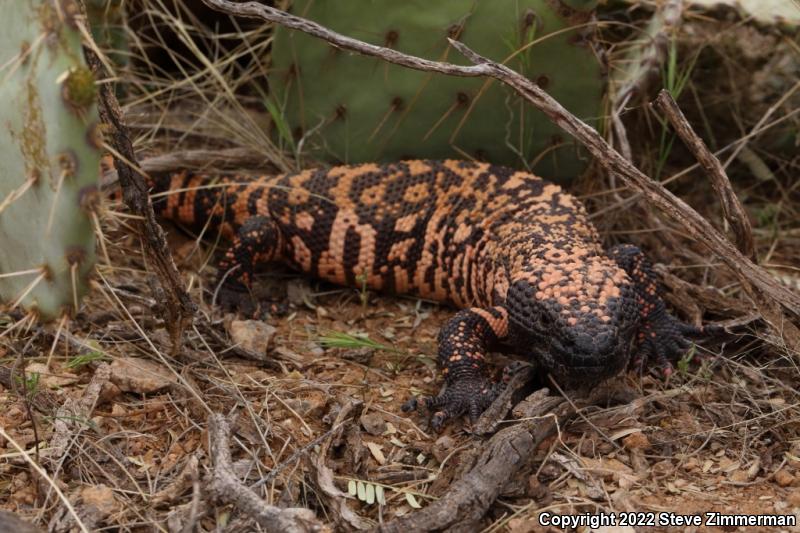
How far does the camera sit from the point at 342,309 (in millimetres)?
3086

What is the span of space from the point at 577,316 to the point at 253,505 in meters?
1.00

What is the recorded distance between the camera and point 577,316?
2.21 meters

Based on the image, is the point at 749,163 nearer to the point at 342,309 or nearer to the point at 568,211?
the point at 568,211

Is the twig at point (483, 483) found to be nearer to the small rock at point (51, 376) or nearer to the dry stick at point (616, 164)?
the dry stick at point (616, 164)

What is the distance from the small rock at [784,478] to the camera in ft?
6.60

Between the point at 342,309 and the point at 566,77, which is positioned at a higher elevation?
the point at 566,77

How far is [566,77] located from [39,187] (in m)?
1.82

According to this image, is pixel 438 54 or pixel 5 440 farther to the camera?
pixel 438 54

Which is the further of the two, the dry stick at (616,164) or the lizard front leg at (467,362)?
the lizard front leg at (467,362)

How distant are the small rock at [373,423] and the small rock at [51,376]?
0.80 metres

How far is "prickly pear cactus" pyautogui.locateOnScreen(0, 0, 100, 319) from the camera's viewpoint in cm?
153

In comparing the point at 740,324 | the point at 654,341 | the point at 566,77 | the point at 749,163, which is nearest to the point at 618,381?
the point at 654,341

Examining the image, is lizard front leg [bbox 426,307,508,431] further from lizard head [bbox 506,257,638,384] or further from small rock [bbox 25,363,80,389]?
small rock [bbox 25,363,80,389]

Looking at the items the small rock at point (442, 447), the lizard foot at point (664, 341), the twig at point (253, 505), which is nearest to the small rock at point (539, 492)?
the small rock at point (442, 447)
